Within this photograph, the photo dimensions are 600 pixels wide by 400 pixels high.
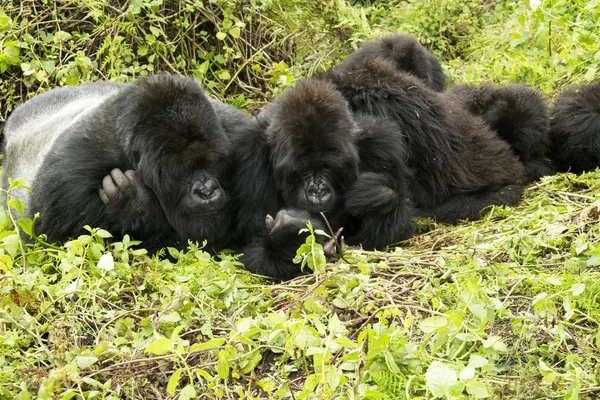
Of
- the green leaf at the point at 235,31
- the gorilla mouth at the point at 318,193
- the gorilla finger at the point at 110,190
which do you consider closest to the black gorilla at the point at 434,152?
the gorilla mouth at the point at 318,193

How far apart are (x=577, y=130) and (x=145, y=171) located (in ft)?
9.16

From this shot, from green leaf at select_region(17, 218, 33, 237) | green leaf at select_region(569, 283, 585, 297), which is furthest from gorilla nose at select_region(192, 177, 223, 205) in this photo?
green leaf at select_region(569, 283, 585, 297)

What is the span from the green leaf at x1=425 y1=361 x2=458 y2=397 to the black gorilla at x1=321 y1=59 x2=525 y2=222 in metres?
2.28

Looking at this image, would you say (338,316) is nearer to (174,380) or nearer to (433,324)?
(433,324)

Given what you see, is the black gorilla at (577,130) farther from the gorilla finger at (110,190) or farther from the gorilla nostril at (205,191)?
the gorilla finger at (110,190)

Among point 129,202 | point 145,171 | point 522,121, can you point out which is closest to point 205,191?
point 145,171

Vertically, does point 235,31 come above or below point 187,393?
above

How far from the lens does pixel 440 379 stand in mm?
2361

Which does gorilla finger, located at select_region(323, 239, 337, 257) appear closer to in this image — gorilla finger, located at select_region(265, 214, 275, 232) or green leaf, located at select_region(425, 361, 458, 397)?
gorilla finger, located at select_region(265, 214, 275, 232)

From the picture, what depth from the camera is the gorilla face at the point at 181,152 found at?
3.96 m

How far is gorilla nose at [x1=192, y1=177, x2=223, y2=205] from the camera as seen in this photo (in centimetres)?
398

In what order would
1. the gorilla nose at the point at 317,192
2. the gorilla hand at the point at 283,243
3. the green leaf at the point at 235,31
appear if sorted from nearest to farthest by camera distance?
1. the gorilla hand at the point at 283,243
2. the gorilla nose at the point at 317,192
3. the green leaf at the point at 235,31

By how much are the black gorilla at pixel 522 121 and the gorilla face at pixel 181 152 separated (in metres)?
1.99

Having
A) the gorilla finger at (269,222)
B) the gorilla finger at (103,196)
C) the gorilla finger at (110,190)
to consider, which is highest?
the gorilla finger at (110,190)
